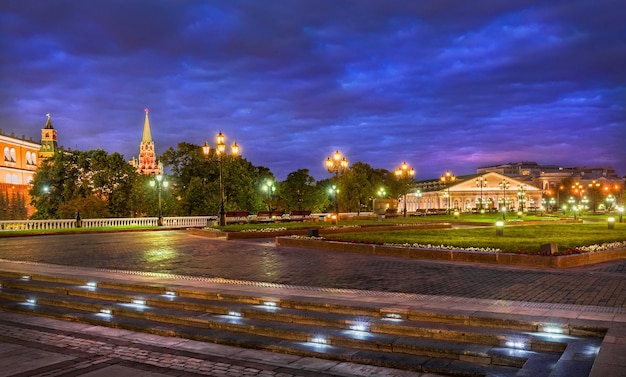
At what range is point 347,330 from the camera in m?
8.59

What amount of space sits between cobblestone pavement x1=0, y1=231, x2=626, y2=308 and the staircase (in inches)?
102

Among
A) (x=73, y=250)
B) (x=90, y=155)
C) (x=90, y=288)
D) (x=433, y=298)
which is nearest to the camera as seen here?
(x=433, y=298)

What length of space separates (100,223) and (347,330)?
123ft

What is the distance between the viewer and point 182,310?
10.3 metres

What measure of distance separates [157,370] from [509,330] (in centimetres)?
505

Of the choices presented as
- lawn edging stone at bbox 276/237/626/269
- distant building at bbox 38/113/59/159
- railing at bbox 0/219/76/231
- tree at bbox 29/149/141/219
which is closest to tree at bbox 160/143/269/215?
tree at bbox 29/149/141/219

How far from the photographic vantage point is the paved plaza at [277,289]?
23.8 feet

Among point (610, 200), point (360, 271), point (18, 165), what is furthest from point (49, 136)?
point (360, 271)

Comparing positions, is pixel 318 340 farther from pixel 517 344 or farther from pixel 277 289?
pixel 277 289

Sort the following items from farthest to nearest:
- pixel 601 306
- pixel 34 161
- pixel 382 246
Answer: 1. pixel 34 161
2. pixel 382 246
3. pixel 601 306

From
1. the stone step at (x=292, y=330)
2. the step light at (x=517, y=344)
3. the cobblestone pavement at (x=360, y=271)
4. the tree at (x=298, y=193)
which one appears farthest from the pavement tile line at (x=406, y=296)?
the tree at (x=298, y=193)

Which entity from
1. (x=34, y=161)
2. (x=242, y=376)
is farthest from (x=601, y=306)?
(x=34, y=161)

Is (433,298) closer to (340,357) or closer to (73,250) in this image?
(340,357)

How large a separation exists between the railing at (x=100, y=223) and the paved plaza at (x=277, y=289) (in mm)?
15802
